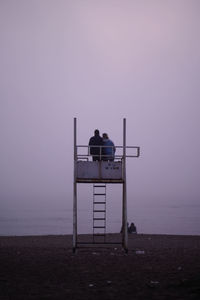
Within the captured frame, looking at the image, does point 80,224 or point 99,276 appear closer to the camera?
point 99,276

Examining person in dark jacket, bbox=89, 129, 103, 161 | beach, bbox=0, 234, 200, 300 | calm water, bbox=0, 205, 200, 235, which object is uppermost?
person in dark jacket, bbox=89, 129, 103, 161

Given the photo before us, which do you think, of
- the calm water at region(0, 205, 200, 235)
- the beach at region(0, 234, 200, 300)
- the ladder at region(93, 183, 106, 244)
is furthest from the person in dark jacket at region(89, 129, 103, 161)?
the calm water at region(0, 205, 200, 235)

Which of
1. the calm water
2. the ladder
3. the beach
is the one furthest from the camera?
the calm water

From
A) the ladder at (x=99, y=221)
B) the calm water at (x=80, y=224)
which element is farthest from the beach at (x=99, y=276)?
the calm water at (x=80, y=224)

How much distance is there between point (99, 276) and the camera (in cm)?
1387

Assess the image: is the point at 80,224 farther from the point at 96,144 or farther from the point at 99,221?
the point at 96,144

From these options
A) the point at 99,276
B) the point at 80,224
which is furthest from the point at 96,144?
the point at 80,224

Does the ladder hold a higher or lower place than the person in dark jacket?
lower

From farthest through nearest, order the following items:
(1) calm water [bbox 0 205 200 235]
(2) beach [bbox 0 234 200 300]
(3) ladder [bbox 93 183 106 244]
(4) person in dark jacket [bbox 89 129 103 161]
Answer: (1) calm water [bbox 0 205 200 235] < (3) ladder [bbox 93 183 106 244] < (4) person in dark jacket [bbox 89 129 103 161] < (2) beach [bbox 0 234 200 300]

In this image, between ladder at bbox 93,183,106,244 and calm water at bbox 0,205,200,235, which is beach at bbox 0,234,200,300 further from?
calm water at bbox 0,205,200,235

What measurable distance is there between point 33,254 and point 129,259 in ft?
11.2

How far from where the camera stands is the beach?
11742mm

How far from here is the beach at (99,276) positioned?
11.7 m

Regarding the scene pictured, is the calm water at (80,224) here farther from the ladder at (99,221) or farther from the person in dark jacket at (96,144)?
the person in dark jacket at (96,144)
